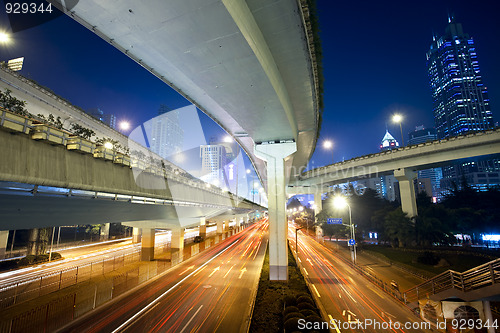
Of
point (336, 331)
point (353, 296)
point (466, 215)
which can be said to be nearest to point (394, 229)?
point (466, 215)

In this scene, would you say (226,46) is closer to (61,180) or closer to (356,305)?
(61,180)

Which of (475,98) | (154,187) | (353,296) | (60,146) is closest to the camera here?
(60,146)

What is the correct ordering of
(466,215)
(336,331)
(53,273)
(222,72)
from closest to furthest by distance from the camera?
(222,72), (336,331), (53,273), (466,215)

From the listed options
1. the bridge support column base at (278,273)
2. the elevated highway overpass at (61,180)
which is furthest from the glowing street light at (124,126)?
the bridge support column base at (278,273)

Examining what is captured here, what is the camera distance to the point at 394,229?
122 ft

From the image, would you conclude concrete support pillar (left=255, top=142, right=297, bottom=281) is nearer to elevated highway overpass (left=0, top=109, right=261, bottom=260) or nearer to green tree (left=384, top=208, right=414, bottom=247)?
elevated highway overpass (left=0, top=109, right=261, bottom=260)

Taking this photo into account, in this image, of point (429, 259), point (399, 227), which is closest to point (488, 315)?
point (429, 259)

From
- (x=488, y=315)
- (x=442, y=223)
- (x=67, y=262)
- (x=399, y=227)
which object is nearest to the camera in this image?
(x=488, y=315)

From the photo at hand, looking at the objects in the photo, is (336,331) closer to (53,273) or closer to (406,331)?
(406,331)

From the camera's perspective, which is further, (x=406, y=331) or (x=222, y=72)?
(x=406, y=331)

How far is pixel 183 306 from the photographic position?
1612cm

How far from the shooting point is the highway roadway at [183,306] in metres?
13.2

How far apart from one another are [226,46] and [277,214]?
16.0 meters

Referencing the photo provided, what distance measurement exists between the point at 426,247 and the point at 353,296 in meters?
23.0
